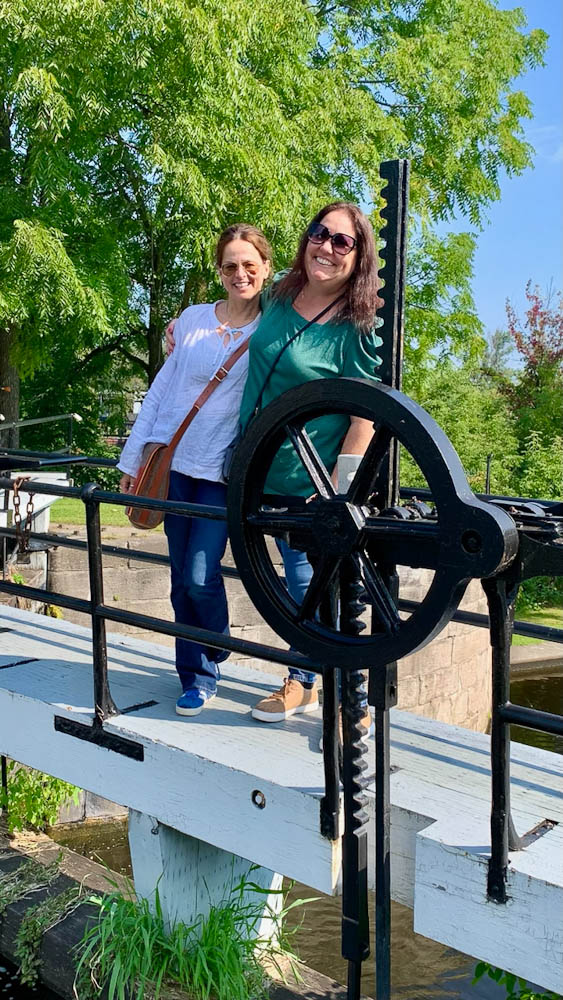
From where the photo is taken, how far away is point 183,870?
315 centimetres

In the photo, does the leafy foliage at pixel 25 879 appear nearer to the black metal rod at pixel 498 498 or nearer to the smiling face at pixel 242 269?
the black metal rod at pixel 498 498

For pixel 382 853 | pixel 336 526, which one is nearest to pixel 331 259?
pixel 336 526

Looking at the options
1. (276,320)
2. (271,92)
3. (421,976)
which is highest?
(271,92)

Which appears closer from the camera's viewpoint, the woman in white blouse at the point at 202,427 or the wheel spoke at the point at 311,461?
the wheel spoke at the point at 311,461

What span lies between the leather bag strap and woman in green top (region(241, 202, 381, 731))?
22 centimetres

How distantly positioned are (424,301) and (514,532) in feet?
50.6

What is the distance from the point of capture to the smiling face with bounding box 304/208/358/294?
2.70 metres

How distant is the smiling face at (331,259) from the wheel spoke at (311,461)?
59cm

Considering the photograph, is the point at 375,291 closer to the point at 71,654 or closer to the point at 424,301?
→ the point at 71,654

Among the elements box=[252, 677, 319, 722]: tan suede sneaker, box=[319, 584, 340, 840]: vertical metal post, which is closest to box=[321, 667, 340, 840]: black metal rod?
box=[319, 584, 340, 840]: vertical metal post

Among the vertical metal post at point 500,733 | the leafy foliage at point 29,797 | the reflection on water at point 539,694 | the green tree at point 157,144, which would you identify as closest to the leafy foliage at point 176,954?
the vertical metal post at point 500,733

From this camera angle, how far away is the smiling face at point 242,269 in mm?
3096

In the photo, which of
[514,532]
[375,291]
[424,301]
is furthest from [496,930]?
[424,301]

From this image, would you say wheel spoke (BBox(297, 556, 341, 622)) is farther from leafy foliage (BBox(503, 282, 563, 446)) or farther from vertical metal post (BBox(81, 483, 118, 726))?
leafy foliage (BBox(503, 282, 563, 446))
